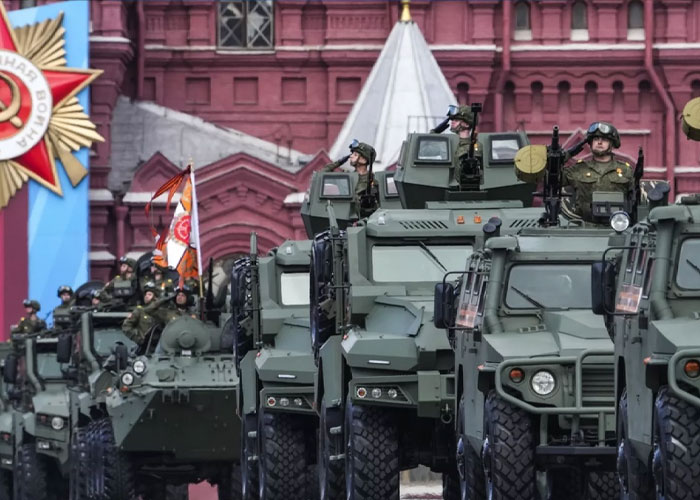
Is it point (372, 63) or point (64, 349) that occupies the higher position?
point (372, 63)

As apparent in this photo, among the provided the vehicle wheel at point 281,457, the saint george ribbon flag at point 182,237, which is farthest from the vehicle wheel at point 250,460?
the saint george ribbon flag at point 182,237

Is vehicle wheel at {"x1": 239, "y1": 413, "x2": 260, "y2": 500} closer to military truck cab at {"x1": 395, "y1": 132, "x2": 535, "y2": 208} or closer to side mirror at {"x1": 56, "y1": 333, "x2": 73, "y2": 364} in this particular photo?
military truck cab at {"x1": 395, "y1": 132, "x2": 535, "y2": 208}

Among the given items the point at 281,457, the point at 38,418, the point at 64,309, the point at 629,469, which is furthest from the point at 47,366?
the point at 629,469

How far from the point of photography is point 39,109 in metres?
42.9

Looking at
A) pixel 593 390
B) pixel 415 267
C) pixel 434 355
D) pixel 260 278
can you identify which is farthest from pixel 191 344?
pixel 593 390

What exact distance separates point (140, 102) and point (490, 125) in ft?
21.2

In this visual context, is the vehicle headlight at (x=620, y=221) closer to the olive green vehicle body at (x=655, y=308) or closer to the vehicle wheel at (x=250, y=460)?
the olive green vehicle body at (x=655, y=308)

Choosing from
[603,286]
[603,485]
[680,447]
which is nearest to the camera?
[680,447]

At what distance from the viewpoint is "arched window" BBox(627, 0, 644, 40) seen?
45719 millimetres

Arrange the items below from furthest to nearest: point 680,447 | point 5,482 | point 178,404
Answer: point 5,482, point 178,404, point 680,447

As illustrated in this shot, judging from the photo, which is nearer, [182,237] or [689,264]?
[689,264]

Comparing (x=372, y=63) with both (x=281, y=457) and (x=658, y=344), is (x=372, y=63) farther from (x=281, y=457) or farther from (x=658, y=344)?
(x=658, y=344)

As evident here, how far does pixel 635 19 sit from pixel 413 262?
1093 inches

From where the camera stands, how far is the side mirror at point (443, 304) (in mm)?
15555
